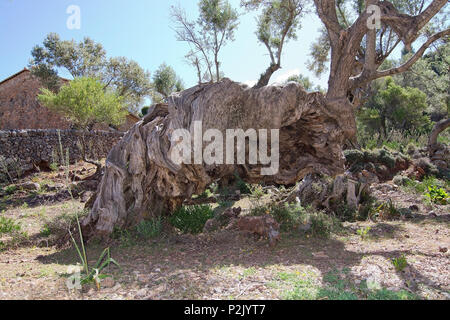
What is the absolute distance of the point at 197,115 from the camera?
4363 millimetres

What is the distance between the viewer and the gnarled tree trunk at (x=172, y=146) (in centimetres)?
443

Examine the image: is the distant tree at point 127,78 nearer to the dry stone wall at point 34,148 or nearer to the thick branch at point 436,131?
the dry stone wall at point 34,148

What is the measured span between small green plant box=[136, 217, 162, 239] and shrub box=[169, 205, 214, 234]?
0.46m

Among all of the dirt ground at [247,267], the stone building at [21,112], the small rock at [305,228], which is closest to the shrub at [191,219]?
the dirt ground at [247,267]

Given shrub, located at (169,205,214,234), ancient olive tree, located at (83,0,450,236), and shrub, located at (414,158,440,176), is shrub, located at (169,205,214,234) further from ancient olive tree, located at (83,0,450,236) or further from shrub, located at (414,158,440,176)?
shrub, located at (414,158,440,176)

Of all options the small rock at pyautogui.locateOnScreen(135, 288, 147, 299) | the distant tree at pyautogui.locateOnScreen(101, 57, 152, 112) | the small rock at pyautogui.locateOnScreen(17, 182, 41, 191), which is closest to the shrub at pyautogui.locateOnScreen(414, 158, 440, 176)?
the small rock at pyautogui.locateOnScreen(135, 288, 147, 299)

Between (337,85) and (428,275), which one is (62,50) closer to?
(337,85)

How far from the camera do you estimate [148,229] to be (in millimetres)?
4379

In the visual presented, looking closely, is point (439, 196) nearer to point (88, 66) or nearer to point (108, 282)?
point (108, 282)

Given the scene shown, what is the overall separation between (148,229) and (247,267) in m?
1.72

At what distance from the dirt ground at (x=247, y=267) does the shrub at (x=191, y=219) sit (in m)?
0.20

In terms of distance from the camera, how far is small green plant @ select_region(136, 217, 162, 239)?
436cm

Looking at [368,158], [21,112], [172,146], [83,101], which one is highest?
[21,112]

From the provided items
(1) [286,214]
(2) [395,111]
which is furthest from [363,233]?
(2) [395,111]
